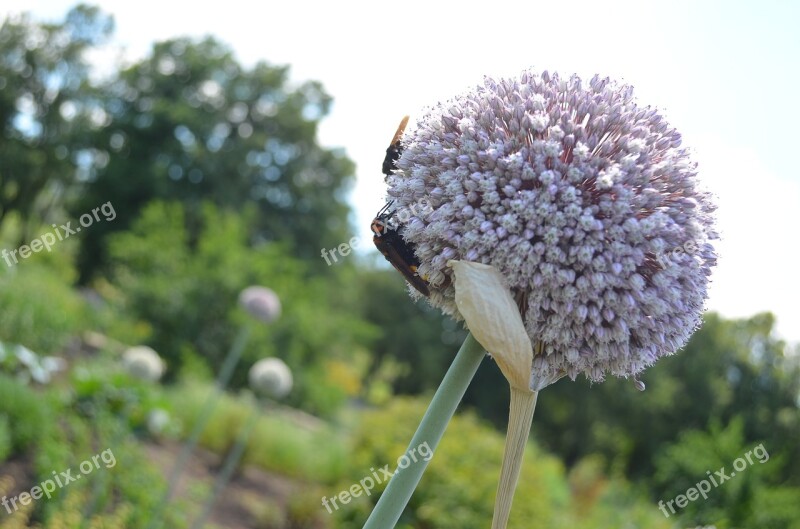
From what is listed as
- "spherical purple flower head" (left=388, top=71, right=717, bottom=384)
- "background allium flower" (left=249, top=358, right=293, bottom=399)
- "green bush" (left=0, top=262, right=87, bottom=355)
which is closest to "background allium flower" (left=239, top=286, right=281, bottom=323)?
"background allium flower" (left=249, top=358, right=293, bottom=399)

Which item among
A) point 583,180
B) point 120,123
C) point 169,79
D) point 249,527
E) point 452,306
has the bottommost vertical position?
point 249,527

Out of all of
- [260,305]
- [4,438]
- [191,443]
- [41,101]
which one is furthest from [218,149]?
[191,443]

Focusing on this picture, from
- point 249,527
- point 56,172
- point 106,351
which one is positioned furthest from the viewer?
point 56,172

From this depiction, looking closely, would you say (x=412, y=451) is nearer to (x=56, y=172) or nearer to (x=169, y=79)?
(x=169, y=79)

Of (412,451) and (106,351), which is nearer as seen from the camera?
(412,451)

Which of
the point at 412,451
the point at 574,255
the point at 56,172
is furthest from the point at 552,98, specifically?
the point at 56,172

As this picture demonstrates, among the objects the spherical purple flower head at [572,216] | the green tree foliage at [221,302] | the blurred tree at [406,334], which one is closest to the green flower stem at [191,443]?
the spherical purple flower head at [572,216]

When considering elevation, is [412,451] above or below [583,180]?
below
